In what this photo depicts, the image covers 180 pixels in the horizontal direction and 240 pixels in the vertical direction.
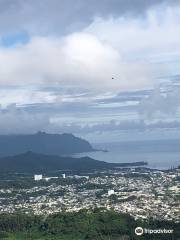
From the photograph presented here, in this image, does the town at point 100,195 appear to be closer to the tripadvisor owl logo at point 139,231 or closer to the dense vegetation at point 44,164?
the tripadvisor owl logo at point 139,231

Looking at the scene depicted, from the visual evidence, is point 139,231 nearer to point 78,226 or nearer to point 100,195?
point 78,226

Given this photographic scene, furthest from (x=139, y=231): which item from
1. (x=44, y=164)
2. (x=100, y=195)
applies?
(x=44, y=164)

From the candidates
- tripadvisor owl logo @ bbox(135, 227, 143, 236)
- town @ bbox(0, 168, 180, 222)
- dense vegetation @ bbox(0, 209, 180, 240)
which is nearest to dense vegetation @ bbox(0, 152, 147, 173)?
town @ bbox(0, 168, 180, 222)

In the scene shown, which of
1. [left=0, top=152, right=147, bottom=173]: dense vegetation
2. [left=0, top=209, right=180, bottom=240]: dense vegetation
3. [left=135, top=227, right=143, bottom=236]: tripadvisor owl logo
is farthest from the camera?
[left=0, top=152, right=147, bottom=173]: dense vegetation

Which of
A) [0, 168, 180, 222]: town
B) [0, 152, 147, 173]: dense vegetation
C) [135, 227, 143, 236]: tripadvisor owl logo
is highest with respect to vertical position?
[0, 152, 147, 173]: dense vegetation

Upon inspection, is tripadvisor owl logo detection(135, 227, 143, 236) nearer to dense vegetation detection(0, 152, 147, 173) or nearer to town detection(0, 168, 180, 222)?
town detection(0, 168, 180, 222)

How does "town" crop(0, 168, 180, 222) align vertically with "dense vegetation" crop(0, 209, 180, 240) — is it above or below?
above
